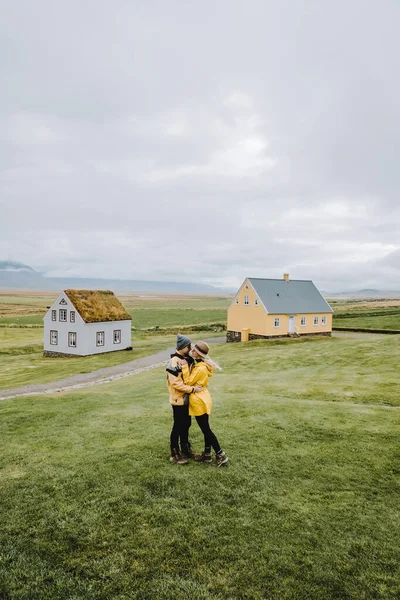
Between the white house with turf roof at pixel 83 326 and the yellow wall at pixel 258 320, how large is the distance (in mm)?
15311

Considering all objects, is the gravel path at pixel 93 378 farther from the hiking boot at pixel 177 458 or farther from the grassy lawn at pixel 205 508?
the hiking boot at pixel 177 458

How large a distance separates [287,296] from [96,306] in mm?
26510

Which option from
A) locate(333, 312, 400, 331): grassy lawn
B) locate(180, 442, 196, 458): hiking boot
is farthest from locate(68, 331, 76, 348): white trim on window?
locate(333, 312, 400, 331): grassy lawn

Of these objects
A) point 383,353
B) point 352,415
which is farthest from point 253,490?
point 383,353

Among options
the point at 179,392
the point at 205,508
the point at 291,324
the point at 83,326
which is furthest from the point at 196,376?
the point at 291,324

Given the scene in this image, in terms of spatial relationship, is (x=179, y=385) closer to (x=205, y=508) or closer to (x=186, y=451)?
(x=186, y=451)

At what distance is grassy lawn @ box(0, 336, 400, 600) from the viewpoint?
5.37m

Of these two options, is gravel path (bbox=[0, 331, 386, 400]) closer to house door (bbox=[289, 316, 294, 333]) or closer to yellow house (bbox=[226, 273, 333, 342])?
yellow house (bbox=[226, 273, 333, 342])

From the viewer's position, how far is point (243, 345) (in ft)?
154

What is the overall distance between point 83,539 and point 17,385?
22.7m

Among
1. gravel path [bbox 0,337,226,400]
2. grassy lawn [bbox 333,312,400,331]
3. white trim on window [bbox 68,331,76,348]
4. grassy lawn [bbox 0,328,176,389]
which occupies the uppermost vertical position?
grassy lawn [bbox 333,312,400,331]

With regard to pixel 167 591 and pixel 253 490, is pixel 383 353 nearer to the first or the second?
pixel 253 490

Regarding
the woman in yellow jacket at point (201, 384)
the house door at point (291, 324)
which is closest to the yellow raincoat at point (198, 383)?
the woman in yellow jacket at point (201, 384)

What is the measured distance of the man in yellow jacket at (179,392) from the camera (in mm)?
8555
